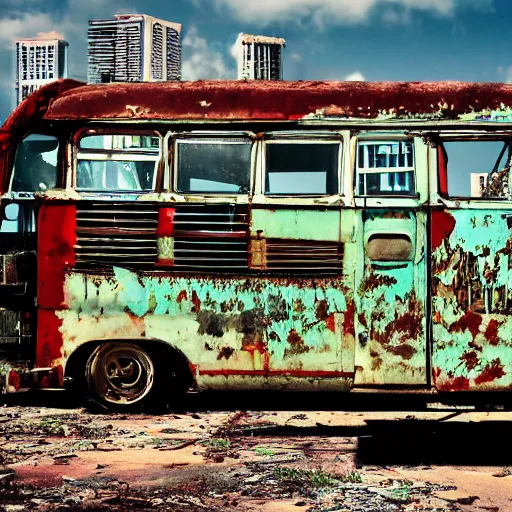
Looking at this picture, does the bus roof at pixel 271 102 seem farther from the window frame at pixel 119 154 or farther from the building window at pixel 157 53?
the building window at pixel 157 53

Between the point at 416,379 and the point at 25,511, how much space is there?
3.16 meters

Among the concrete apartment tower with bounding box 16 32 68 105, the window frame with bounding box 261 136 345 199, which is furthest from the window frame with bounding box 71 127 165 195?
the concrete apartment tower with bounding box 16 32 68 105

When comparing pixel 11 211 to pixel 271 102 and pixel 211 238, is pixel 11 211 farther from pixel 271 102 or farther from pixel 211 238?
pixel 271 102

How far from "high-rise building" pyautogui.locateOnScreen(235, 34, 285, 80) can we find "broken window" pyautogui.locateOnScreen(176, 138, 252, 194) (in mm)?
29757

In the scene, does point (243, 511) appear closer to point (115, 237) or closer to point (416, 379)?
point (416, 379)

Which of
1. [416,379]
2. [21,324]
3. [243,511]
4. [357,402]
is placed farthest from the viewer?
[357,402]

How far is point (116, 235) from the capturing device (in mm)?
6449

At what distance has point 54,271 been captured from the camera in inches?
256

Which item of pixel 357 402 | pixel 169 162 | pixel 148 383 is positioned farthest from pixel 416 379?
pixel 169 162

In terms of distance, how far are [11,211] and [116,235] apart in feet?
3.28

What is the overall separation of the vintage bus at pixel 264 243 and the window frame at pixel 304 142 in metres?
0.02

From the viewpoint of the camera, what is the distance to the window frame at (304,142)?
251 inches

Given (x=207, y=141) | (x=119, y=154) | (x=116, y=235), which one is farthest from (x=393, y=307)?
(x=119, y=154)

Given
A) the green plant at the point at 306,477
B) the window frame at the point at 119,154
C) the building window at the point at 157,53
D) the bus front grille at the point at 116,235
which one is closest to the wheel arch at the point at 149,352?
the bus front grille at the point at 116,235
